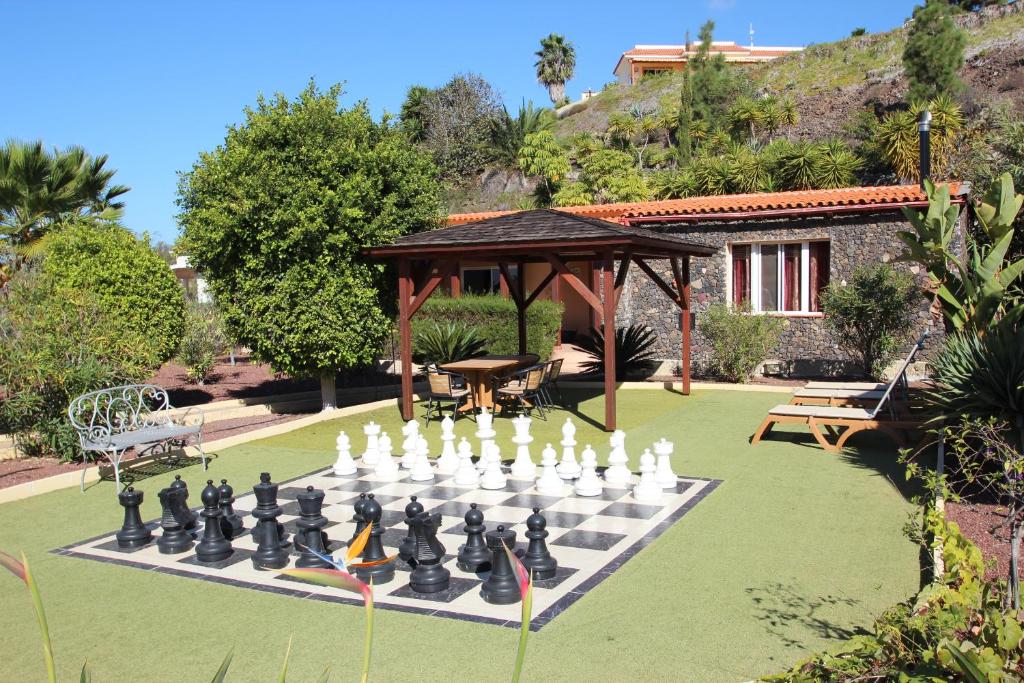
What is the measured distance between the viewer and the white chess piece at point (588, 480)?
7656 millimetres

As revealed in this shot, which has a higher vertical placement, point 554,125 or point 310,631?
point 554,125

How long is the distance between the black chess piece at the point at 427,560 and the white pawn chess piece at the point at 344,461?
3.20 meters

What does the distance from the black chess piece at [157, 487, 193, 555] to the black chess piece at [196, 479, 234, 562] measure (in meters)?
0.26

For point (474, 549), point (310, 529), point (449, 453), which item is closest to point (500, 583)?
point (474, 549)

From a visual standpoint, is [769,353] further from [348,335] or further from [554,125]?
[554,125]

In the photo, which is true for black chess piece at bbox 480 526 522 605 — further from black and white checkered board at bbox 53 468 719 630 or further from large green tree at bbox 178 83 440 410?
large green tree at bbox 178 83 440 410

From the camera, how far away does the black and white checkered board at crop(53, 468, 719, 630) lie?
5336mm

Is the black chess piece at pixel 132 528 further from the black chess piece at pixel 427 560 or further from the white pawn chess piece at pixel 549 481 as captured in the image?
the white pawn chess piece at pixel 549 481

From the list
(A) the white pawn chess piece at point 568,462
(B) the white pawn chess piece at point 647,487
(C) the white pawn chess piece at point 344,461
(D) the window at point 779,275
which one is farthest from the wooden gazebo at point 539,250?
(D) the window at point 779,275

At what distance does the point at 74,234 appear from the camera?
42.0 feet

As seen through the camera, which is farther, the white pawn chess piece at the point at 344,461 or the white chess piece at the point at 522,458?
the white pawn chess piece at the point at 344,461

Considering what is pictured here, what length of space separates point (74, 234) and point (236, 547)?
830 cm

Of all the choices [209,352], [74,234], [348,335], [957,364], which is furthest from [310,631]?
[209,352]

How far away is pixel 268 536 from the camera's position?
6051 mm
